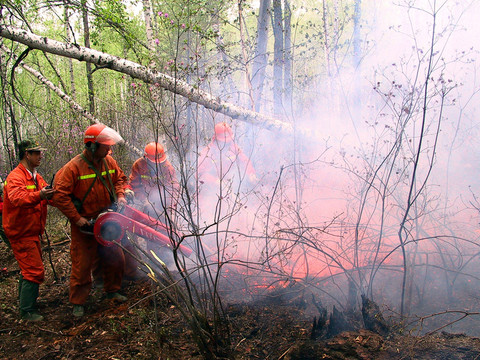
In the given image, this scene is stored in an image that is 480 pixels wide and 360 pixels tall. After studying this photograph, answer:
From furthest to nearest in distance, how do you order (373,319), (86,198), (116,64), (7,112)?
1. (7,112)
2. (116,64)
3. (86,198)
4. (373,319)

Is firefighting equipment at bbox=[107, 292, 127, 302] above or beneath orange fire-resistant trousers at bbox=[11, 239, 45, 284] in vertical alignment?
beneath

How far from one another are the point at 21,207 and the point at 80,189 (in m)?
0.62

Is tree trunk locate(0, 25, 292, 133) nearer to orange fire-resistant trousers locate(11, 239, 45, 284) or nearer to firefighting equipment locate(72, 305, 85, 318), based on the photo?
orange fire-resistant trousers locate(11, 239, 45, 284)

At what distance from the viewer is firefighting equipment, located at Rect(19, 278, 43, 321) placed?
369 cm

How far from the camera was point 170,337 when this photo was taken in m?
3.13

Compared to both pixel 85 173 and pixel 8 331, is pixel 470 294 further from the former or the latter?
pixel 8 331

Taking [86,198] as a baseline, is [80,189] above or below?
above

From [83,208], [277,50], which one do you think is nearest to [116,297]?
[83,208]

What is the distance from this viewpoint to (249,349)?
2.95m

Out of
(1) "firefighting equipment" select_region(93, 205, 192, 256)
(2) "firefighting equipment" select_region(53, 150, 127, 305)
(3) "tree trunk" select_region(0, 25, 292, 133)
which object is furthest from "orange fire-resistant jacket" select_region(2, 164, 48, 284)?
(3) "tree trunk" select_region(0, 25, 292, 133)

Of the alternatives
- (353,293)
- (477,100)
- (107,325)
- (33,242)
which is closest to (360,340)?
(353,293)

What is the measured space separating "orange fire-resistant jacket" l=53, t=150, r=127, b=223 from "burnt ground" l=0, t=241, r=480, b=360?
1.18 meters

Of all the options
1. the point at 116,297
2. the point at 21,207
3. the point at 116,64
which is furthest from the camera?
the point at 116,64

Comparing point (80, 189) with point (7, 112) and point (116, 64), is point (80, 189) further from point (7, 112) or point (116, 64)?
point (7, 112)
